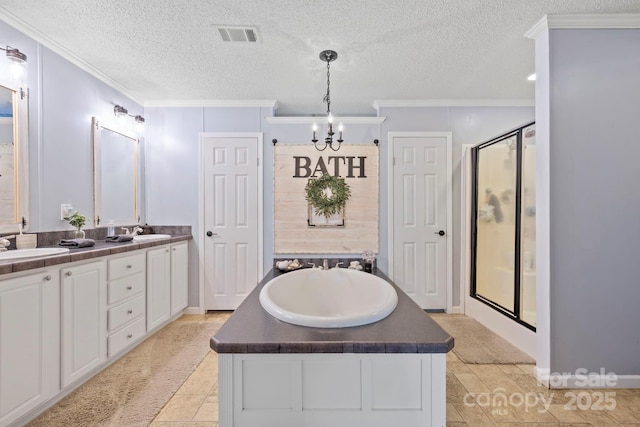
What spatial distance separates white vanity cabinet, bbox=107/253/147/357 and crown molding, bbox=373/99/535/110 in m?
2.92

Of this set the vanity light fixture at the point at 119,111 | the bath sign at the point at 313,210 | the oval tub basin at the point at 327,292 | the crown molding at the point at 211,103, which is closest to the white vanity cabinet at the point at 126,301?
the oval tub basin at the point at 327,292

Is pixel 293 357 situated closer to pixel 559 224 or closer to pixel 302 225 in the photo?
pixel 559 224

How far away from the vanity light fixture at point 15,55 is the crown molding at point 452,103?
116 inches

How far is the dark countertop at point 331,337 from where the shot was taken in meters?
1.17

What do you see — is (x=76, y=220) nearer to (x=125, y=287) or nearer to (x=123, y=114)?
(x=125, y=287)

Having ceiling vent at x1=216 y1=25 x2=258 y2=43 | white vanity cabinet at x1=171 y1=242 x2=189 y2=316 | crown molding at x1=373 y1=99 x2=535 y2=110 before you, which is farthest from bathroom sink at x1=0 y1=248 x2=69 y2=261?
crown molding at x1=373 y1=99 x2=535 y2=110

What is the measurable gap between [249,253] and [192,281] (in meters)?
0.74

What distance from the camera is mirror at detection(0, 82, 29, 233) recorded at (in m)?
1.93

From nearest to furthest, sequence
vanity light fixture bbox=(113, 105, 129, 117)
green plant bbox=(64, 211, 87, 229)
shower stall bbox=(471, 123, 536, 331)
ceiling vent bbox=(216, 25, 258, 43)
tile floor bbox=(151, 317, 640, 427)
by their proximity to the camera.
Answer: tile floor bbox=(151, 317, 640, 427) < ceiling vent bbox=(216, 25, 258, 43) < green plant bbox=(64, 211, 87, 229) < shower stall bbox=(471, 123, 536, 331) < vanity light fixture bbox=(113, 105, 129, 117)

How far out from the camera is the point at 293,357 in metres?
1.18

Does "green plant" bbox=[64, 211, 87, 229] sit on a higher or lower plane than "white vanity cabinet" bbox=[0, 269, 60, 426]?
higher

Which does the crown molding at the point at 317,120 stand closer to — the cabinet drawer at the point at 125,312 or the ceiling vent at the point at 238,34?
the ceiling vent at the point at 238,34

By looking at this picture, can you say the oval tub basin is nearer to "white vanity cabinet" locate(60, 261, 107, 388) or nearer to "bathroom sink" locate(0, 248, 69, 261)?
"white vanity cabinet" locate(60, 261, 107, 388)

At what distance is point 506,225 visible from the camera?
2.83 meters
